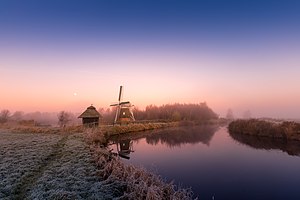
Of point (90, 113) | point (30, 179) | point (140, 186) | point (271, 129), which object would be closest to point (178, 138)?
point (271, 129)

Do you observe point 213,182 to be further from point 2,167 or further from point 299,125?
point 299,125

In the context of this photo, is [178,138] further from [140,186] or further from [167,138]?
[140,186]

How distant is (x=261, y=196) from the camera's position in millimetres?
11086

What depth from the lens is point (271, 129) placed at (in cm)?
3316

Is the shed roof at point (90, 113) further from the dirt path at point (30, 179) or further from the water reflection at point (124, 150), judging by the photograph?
the dirt path at point (30, 179)

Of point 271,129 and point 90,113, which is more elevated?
point 90,113

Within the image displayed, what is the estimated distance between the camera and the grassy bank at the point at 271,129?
29828mm

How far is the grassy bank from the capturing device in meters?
29.8

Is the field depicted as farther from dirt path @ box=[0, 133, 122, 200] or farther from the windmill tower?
the windmill tower

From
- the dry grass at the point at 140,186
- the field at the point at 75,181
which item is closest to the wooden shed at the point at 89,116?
the field at the point at 75,181

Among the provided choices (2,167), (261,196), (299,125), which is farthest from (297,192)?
(299,125)

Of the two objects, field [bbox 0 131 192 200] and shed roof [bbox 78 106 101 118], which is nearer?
field [bbox 0 131 192 200]

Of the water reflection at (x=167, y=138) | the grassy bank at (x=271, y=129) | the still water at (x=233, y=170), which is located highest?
the grassy bank at (x=271, y=129)

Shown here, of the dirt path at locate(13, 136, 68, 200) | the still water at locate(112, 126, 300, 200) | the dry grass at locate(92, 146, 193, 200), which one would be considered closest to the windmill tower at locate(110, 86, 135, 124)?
the still water at locate(112, 126, 300, 200)
